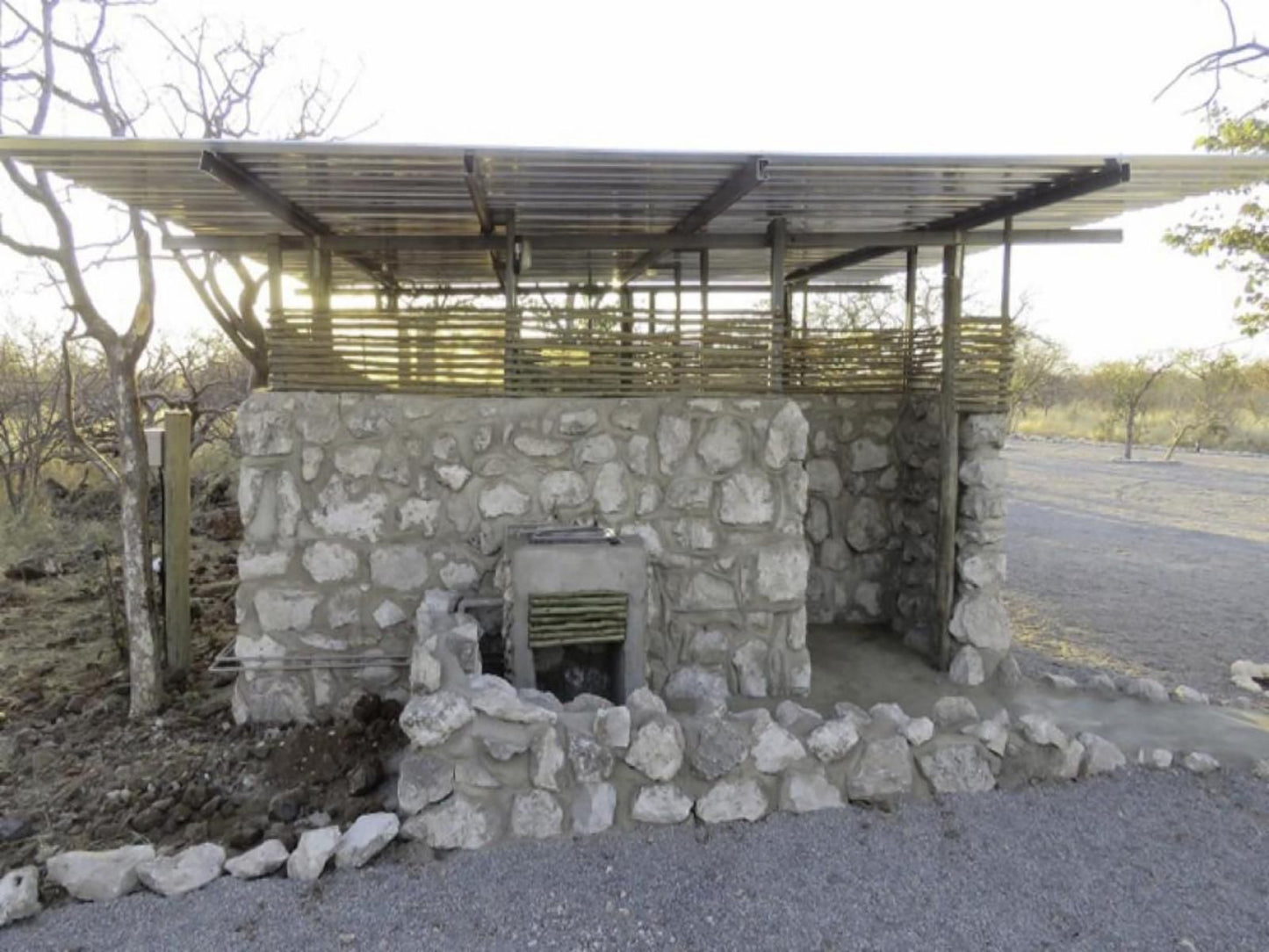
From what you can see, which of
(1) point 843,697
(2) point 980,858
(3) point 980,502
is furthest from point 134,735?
(3) point 980,502

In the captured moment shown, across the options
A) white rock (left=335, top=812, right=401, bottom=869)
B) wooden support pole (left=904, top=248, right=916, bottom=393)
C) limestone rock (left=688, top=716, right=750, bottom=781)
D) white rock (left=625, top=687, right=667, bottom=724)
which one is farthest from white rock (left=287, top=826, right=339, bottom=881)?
wooden support pole (left=904, top=248, right=916, bottom=393)

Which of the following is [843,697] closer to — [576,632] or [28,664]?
[576,632]

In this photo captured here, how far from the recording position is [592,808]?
3.20 meters

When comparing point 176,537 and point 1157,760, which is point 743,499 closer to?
point 1157,760

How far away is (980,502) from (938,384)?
927 mm

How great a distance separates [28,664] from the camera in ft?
18.3

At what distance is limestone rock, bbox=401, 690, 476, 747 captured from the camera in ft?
10.0

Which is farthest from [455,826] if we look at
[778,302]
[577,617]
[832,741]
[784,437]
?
[778,302]

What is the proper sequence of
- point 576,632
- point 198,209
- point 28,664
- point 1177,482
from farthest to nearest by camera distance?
point 1177,482 < point 28,664 < point 198,209 < point 576,632

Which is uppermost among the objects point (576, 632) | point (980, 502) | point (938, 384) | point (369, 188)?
point (369, 188)

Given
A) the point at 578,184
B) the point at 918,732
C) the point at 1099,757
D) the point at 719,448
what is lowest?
the point at 1099,757

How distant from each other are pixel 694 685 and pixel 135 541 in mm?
3578

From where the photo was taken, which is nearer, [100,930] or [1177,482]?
[100,930]

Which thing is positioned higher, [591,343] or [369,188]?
[369,188]
